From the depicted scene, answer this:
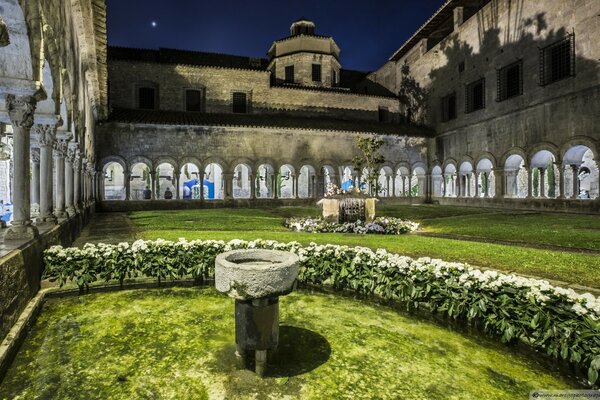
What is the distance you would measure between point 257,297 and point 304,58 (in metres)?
26.6

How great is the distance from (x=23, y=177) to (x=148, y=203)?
50.4ft

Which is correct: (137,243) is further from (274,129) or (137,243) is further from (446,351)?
(274,129)

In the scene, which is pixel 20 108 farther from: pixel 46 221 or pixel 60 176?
pixel 60 176

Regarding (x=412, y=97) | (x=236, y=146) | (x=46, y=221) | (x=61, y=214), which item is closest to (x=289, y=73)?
(x=236, y=146)

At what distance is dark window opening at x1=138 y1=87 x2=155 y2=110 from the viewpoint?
75.2 ft

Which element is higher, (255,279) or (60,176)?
(60,176)

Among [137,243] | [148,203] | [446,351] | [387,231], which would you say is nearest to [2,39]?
[137,243]

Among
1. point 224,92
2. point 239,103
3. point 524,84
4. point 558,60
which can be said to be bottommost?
point 524,84

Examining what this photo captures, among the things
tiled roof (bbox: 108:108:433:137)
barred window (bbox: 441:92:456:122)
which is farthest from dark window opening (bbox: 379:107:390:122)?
barred window (bbox: 441:92:456:122)

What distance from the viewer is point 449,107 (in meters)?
24.1

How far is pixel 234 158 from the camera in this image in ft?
69.6

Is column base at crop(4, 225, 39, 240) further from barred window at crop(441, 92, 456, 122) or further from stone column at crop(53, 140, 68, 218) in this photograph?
barred window at crop(441, 92, 456, 122)

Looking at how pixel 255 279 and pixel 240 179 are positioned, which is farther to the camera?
pixel 240 179

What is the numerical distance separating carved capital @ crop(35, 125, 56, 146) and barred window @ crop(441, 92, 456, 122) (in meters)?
23.0
